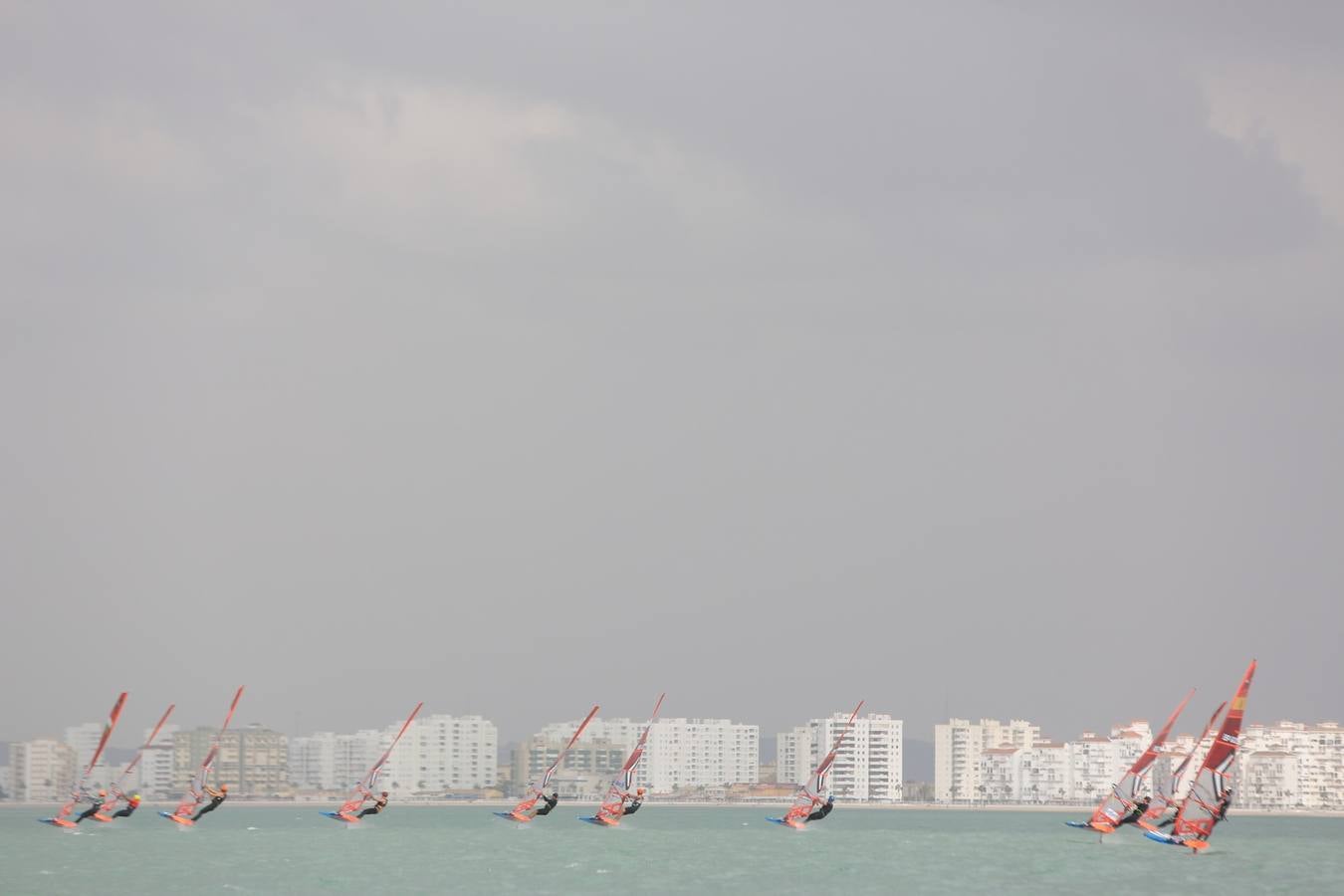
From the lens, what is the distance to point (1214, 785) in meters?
60.9

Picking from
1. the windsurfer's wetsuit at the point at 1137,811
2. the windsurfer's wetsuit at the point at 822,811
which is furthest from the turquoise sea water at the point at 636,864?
the windsurfer's wetsuit at the point at 1137,811

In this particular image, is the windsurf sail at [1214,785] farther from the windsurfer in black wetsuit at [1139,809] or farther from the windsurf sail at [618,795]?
the windsurf sail at [618,795]

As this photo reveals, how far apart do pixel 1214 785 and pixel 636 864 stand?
24.5 meters

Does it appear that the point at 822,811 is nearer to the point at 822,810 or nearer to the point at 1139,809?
the point at 822,810

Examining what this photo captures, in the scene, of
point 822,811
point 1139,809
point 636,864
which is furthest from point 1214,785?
point 822,811

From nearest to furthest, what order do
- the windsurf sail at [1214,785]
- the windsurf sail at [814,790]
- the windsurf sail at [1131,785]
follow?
the windsurf sail at [1214,785], the windsurf sail at [1131,785], the windsurf sail at [814,790]

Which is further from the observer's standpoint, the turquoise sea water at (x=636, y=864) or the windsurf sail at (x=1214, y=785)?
the turquoise sea water at (x=636, y=864)

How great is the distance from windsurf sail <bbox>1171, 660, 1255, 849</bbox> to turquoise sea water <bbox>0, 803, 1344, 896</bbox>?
1855 millimetres

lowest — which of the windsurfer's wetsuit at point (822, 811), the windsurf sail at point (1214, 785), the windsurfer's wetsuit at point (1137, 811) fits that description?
the windsurfer's wetsuit at point (822, 811)

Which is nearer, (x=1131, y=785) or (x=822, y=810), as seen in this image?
(x=1131, y=785)

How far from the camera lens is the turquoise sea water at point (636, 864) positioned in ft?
204

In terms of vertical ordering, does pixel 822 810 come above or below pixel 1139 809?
below

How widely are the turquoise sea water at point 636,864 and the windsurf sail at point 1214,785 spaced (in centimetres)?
185

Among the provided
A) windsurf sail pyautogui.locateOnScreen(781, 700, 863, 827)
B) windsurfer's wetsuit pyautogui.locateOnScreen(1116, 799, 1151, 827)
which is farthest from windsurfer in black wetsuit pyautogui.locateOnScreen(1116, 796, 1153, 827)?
windsurf sail pyautogui.locateOnScreen(781, 700, 863, 827)
